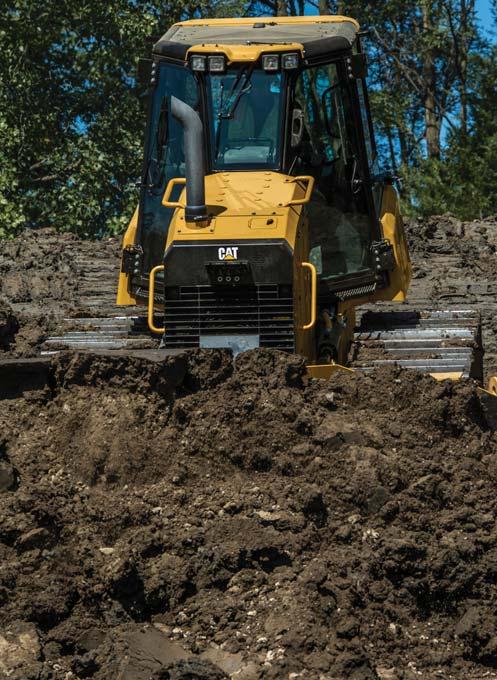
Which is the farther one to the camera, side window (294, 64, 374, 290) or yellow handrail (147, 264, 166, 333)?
side window (294, 64, 374, 290)

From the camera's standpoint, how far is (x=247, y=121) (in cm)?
852

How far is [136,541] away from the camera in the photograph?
6.36 m

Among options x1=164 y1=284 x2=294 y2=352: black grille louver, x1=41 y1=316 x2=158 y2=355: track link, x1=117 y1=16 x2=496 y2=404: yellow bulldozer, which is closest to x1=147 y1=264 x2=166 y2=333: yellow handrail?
x1=117 y1=16 x2=496 y2=404: yellow bulldozer

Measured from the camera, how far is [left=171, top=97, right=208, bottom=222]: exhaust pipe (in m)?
7.81

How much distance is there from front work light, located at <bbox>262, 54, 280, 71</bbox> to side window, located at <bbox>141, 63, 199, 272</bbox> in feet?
1.62

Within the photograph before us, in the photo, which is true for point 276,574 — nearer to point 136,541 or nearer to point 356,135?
point 136,541

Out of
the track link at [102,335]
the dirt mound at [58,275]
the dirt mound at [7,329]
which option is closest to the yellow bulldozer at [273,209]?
the track link at [102,335]

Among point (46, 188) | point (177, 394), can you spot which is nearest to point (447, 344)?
point (177, 394)

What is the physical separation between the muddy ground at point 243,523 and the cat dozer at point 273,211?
0.65m

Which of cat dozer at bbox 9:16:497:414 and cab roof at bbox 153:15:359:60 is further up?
cab roof at bbox 153:15:359:60

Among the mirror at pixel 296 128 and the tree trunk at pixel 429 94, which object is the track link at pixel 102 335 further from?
the tree trunk at pixel 429 94

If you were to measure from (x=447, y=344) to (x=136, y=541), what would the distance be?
3389mm

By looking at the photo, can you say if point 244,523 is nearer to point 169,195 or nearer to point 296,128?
point 169,195

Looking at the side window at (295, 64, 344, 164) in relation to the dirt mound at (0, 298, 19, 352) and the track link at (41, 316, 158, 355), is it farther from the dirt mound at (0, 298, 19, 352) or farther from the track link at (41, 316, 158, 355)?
the dirt mound at (0, 298, 19, 352)
